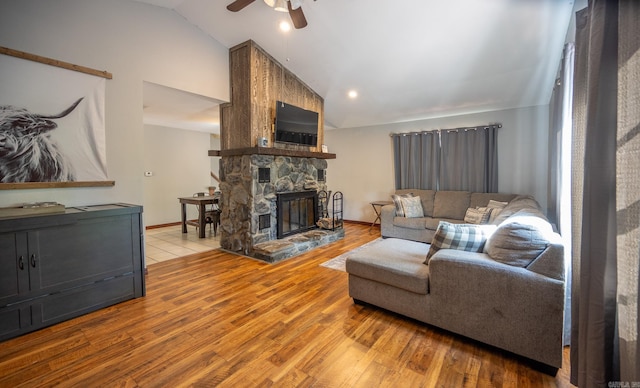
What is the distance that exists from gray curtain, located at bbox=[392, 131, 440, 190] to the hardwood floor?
3503 mm

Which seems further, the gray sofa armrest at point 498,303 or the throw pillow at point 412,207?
the throw pillow at point 412,207

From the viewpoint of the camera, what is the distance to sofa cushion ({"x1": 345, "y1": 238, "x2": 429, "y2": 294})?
215cm

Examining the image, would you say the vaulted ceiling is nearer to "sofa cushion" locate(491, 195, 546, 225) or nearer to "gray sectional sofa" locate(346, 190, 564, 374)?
"sofa cushion" locate(491, 195, 546, 225)

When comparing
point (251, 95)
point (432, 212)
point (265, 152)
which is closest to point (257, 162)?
point (265, 152)

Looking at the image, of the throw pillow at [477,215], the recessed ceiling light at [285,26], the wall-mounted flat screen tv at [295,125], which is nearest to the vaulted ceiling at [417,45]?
the recessed ceiling light at [285,26]

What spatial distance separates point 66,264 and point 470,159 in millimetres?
5671

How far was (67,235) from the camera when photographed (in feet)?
7.53

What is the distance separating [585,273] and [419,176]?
14.8 feet

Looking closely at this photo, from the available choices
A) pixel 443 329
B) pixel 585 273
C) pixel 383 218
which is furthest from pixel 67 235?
pixel 383 218

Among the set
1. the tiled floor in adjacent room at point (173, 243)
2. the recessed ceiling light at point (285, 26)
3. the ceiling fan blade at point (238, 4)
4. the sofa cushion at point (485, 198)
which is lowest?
the tiled floor in adjacent room at point (173, 243)

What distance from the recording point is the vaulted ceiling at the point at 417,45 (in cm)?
291

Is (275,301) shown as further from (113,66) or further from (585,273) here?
(113,66)

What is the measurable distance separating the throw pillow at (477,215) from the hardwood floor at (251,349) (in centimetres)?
261

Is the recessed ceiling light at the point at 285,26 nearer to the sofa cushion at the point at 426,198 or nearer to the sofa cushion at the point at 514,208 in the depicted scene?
the sofa cushion at the point at 514,208
